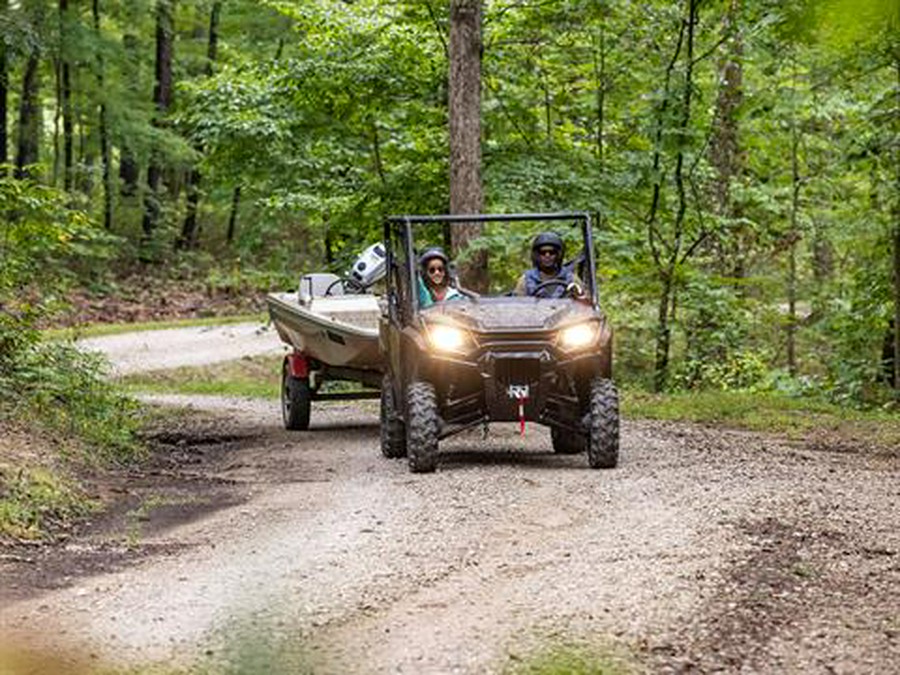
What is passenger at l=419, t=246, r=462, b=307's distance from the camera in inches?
429

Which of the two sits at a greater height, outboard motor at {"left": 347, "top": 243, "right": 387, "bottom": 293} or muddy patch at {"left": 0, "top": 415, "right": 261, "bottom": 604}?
outboard motor at {"left": 347, "top": 243, "right": 387, "bottom": 293}

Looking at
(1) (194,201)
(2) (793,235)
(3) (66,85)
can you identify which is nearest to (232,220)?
(1) (194,201)

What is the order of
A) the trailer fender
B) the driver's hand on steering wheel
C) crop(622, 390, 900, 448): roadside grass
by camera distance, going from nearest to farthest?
the driver's hand on steering wheel
crop(622, 390, 900, 448): roadside grass
the trailer fender

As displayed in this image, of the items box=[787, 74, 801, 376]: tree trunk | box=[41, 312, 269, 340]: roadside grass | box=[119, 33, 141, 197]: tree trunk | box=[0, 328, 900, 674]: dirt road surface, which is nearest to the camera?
box=[0, 328, 900, 674]: dirt road surface

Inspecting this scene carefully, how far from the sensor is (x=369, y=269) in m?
13.9

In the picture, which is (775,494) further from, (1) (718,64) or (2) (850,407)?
(1) (718,64)

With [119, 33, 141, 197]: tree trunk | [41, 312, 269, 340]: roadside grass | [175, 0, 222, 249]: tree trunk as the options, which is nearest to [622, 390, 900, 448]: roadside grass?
[41, 312, 269, 340]: roadside grass

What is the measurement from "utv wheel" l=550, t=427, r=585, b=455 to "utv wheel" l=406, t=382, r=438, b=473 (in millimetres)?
1472

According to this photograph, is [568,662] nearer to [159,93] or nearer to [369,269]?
[369,269]

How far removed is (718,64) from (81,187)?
2264 cm

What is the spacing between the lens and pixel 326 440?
44.2ft

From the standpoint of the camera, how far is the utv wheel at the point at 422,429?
9781 millimetres

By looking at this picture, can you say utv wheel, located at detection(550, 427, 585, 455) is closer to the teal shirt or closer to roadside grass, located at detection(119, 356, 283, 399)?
the teal shirt

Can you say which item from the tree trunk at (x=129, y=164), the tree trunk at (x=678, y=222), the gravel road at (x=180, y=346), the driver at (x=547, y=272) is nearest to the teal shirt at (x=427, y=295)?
the driver at (x=547, y=272)
